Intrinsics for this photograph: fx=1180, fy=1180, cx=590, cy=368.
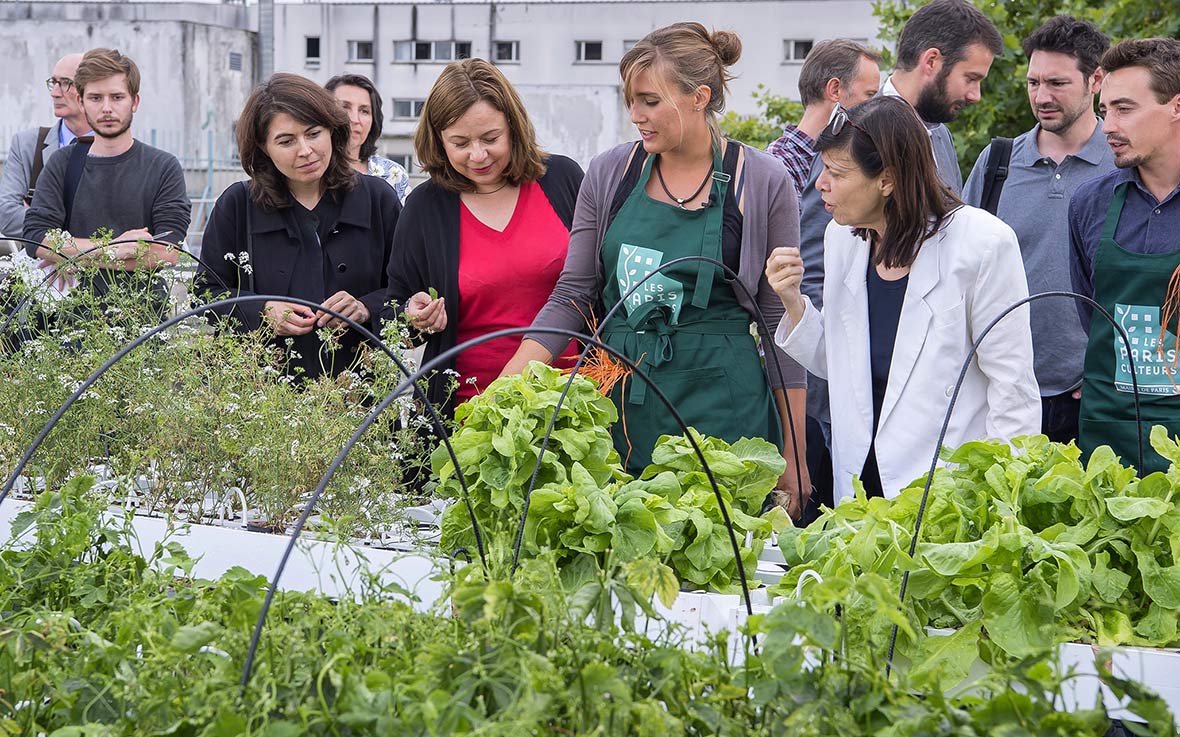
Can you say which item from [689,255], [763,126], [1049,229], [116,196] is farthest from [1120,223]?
[763,126]

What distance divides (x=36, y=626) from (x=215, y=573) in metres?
0.56

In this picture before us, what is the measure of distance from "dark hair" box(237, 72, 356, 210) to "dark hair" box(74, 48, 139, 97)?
1.05 m

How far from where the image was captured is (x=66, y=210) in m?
4.04

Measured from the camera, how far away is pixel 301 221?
10.3 ft

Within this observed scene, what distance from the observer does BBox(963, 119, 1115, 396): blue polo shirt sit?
3.12 m

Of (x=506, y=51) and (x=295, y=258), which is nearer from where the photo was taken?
(x=295, y=258)

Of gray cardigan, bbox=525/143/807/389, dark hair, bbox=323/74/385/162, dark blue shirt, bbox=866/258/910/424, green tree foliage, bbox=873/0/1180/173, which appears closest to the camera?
dark blue shirt, bbox=866/258/910/424

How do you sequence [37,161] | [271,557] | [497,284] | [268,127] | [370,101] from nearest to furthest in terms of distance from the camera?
[271,557] < [497,284] < [268,127] < [370,101] < [37,161]

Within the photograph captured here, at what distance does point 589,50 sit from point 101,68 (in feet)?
63.8

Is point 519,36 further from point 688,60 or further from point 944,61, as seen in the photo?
point 688,60

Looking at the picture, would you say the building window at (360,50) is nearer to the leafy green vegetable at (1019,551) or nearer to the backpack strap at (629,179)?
the backpack strap at (629,179)

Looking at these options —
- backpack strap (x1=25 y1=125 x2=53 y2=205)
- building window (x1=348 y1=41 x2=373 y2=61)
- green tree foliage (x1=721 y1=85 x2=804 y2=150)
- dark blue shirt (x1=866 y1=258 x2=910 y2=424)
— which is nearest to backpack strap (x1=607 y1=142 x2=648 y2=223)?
dark blue shirt (x1=866 y1=258 x2=910 y2=424)

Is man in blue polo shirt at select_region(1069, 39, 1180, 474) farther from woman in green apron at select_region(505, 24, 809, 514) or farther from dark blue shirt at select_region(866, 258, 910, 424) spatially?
woman in green apron at select_region(505, 24, 809, 514)

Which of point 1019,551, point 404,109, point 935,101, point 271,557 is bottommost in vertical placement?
point 271,557
